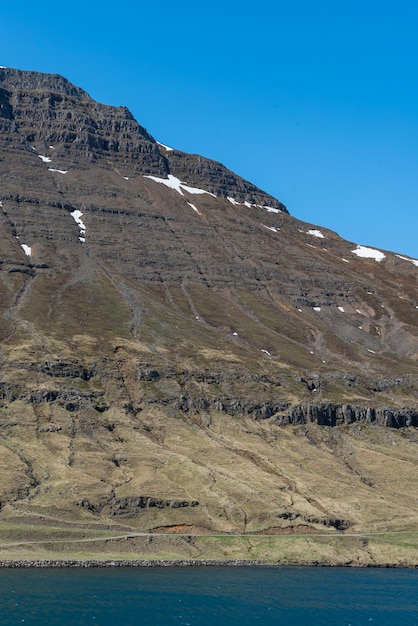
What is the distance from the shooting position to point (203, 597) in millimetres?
103750

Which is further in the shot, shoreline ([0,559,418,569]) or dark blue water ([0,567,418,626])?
shoreline ([0,559,418,569])

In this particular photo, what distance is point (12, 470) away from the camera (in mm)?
161875

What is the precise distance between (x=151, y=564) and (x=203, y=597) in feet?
87.4

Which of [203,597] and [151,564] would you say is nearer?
[203,597]

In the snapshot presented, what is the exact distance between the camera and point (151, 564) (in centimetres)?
12875

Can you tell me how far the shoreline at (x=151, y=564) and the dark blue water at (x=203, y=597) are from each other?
135 inches

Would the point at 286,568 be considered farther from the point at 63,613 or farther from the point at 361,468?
the point at 361,468

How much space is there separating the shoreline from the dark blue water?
3.43 m

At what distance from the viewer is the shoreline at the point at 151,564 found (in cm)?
12112

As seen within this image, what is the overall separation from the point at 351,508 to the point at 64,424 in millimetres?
69871

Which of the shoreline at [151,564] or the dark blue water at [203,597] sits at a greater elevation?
the dark blue water at [203,597]

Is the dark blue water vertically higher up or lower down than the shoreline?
higher up

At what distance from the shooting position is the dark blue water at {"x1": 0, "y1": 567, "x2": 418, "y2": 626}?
92438 mm

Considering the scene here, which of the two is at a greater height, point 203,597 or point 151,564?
point 203,597
